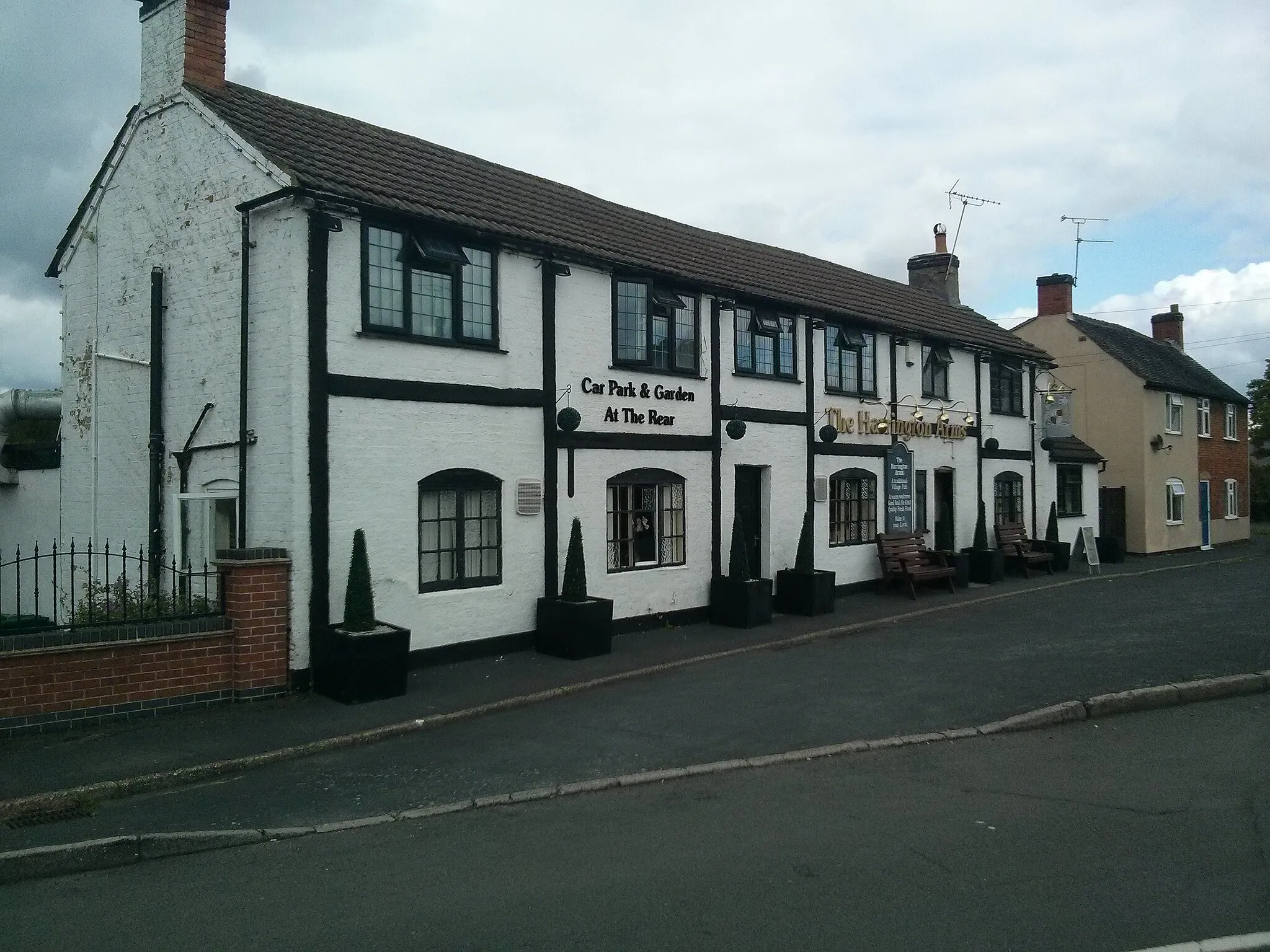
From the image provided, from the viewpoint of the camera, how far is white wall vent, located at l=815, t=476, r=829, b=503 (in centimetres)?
1702

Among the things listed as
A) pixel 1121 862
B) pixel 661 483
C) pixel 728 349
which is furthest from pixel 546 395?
pixel 1121 862

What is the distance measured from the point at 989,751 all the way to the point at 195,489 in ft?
30.0

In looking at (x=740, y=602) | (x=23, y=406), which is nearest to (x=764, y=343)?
(x=740, y=602)

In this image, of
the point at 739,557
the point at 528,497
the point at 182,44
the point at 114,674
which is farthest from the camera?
the point at 739,557

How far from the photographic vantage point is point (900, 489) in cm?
1903

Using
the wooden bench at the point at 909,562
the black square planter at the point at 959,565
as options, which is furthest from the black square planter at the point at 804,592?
the black square planter at the point at 959,565

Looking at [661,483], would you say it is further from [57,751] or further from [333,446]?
[57,751]

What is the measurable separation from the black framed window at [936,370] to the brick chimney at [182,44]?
14198 mm

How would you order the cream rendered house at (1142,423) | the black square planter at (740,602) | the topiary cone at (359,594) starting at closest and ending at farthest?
the topiary cone at (359,594) → the black square planter at (740,602) → the cream rendered house at (1142,423)

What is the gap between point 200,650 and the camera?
9.15 m

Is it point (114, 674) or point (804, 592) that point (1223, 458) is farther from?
point (114, 674)

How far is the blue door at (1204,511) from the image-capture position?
3073 centimetres

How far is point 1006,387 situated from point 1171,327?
16.9 meters

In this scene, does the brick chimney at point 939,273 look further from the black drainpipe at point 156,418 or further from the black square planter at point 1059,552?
the black drainpipe at point 156,418
